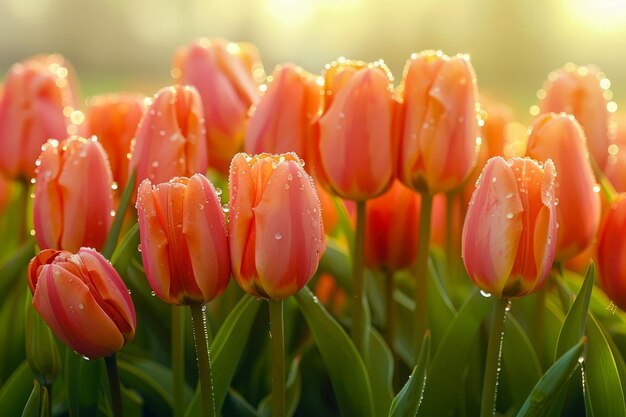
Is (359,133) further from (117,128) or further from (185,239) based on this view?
(117,128)

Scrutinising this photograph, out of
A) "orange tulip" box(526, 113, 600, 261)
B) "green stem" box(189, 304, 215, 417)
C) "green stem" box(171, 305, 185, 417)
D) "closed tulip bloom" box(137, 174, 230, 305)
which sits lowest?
"green stem" box(171, 305, 185, 417)

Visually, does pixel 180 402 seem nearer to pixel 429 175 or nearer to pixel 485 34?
pixel 429 175

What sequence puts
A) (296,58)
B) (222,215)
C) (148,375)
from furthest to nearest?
(296,58)
(148,375)
(222,215)

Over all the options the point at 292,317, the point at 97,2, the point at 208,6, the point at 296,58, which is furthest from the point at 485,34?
the point at 292,317

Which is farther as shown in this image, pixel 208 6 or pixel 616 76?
pixel 208 6

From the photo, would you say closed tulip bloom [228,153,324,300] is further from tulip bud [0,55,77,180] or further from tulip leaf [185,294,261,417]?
tulip bud [0,55,77,180]

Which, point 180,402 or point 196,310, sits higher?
point 196,310

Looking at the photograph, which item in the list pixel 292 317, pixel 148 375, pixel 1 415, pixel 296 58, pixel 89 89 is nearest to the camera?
pixel 1 415

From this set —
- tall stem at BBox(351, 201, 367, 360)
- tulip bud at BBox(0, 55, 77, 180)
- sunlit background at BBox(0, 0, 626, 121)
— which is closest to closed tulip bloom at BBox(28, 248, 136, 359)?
tall stem at BBox(351, 201, 367, 360)

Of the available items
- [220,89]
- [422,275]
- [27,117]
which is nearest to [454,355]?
[422,275]
